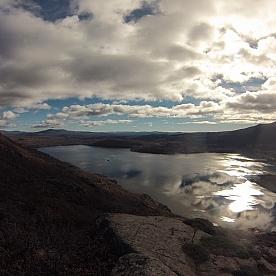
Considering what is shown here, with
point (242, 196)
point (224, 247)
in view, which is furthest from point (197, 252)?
point (242, 196)

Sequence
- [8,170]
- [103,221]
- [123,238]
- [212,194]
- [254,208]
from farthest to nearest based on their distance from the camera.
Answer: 1. [212,194]
2. [254,208]
3. [8,170]
4. [103,221]
5. [123,238]

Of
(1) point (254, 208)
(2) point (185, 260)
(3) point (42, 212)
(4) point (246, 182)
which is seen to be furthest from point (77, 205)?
(4) point (246, 182)

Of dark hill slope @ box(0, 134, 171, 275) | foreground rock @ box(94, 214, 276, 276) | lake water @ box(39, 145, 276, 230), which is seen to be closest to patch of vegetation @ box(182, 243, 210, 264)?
foreground rock @ box(94, 214, 276, 276)

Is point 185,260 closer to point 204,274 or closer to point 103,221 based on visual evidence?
point 204,274

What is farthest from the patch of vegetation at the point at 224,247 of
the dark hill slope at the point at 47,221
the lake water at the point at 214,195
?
the lake water at the point at 214,195

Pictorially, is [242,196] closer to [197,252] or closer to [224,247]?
[224,247]

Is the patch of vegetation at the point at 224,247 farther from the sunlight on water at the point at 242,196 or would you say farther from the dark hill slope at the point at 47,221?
the sunlight on water at the point at 242,196
